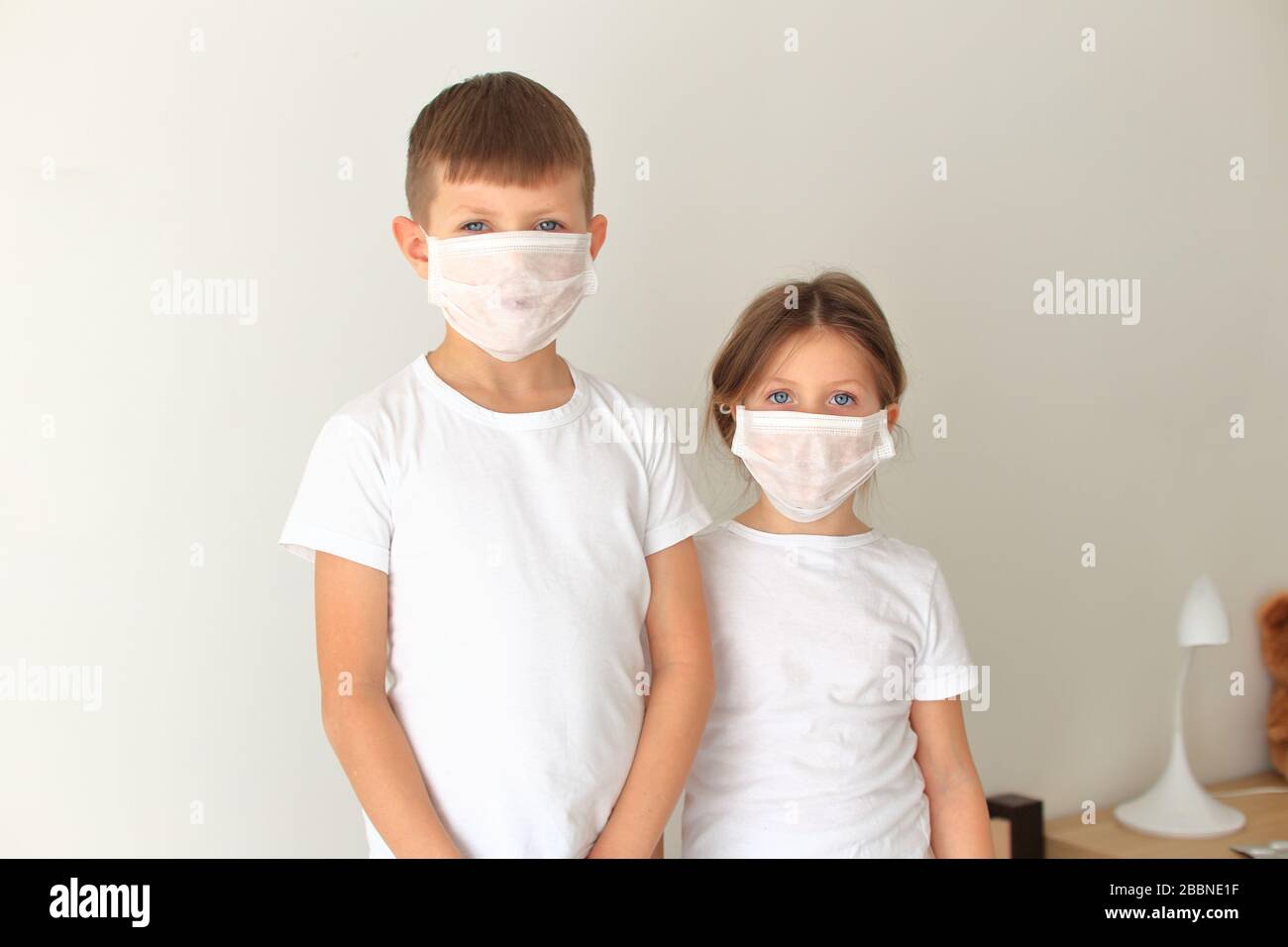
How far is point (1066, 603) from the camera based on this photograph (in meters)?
2.14

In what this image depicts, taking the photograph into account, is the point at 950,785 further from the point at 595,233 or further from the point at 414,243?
the point at 414,243

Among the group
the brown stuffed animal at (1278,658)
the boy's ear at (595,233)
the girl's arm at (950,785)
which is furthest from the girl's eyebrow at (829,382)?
the brown stuffed animal at (1278,658)

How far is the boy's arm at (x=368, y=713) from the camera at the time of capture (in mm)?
1098

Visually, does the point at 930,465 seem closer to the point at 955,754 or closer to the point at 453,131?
the point at 955,754

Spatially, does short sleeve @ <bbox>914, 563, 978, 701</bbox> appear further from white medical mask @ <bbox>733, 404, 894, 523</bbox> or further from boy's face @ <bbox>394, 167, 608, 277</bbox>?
boy's face @ <bbox>394, 167, 608, 277</bbox>

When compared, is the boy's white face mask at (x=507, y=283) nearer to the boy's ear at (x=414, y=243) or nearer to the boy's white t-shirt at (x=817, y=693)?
the boy's ear at (x=414, y=243)

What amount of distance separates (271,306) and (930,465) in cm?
105

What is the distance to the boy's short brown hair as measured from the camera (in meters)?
1.17

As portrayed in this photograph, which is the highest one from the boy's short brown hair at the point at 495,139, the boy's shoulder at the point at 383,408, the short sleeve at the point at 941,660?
the boy's short brown hair at the point at 495,139

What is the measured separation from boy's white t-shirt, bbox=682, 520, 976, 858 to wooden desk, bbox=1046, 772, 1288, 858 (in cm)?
79

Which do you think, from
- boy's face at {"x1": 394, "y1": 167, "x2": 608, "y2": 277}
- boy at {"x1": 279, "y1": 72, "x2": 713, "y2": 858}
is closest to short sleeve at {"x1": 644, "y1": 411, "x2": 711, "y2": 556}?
boy at {"x1": 279, "y1": 72, "x2": 713, "y2": 858}

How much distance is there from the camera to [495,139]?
1.17 m

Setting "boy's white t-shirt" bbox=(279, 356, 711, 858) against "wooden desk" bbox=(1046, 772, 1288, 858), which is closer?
"boy's white t-shirt" bbox=(279, 356, 711, 858)

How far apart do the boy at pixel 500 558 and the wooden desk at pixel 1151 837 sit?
1053 mm
